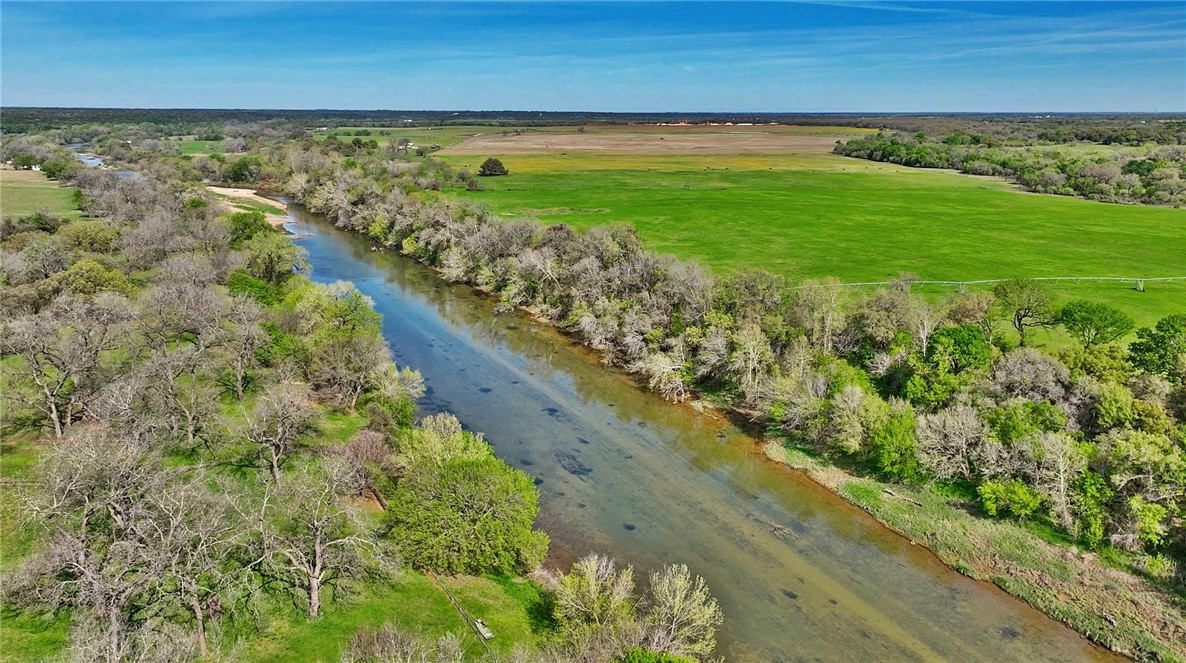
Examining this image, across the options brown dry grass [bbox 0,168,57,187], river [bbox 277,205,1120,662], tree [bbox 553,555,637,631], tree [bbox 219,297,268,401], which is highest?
brown dry grass [bbox 0,168,57,187]

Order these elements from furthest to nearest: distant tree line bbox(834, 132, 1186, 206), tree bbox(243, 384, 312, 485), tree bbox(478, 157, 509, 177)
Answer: tree bbox(478, 157, 509, 177) → distant tree line bbox(834, 132, 1186, 206) → tree bbox(243, 384, 312, 485)

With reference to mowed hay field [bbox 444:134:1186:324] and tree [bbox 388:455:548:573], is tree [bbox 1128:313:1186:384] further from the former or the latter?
tree [bbox 388:455:548:573]

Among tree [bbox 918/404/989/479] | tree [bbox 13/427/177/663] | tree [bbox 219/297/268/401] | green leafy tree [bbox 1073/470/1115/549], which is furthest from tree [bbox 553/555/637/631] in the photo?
tree [bbox 219/297/268/401]

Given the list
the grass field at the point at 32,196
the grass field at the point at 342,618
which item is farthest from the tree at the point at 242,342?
the grass field at the point at 32,196

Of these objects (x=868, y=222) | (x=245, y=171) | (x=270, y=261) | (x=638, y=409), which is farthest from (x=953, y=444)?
(x=245, y=171)

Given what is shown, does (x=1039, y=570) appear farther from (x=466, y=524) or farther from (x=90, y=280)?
(x=90, y=280)

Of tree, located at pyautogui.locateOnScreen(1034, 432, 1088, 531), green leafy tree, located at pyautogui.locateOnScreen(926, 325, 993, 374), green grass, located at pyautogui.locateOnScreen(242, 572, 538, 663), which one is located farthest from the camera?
green leafy tree, located at pyautogui.locateOnScreen(926, 325, 993, 374)

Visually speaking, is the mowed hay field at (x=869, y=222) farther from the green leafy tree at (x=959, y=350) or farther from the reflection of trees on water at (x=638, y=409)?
the reflection of trees on water at (x=638, y=409)
